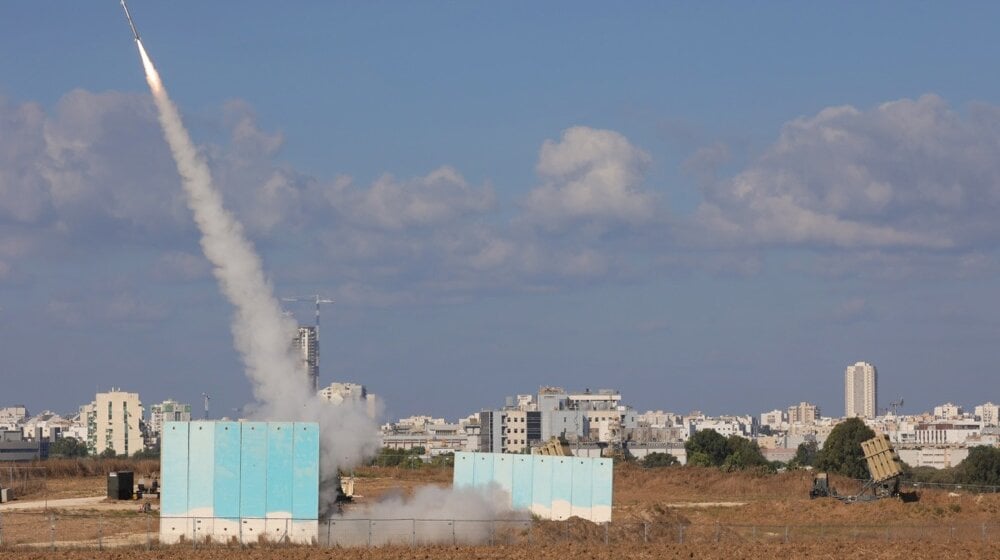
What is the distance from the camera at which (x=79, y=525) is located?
55.5 m

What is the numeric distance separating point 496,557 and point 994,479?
93173 millimetres

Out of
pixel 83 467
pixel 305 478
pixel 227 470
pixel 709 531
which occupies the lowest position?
pixel 709 531

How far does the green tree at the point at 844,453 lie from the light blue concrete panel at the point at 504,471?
229 feet

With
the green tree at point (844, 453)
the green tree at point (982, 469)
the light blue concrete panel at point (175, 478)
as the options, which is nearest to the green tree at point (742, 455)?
the green tree at point (844, 453)

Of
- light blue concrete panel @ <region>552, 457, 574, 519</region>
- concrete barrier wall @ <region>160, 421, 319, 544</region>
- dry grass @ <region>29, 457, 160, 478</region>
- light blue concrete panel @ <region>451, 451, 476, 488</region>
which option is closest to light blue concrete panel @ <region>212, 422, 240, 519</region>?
concrete barrier wall @ <region>160, 421, 319, 544</region>

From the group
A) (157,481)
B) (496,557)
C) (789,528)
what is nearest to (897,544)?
(789,528)

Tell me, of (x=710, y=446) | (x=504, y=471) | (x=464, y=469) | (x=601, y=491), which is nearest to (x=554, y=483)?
(x=601, y=491)

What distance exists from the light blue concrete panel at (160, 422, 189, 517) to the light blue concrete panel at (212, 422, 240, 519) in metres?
0.95

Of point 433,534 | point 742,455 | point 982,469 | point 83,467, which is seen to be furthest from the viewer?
point 742,455

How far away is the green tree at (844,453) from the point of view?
12188 centimetres

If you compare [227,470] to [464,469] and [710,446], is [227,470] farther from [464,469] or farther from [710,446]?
[710,446]

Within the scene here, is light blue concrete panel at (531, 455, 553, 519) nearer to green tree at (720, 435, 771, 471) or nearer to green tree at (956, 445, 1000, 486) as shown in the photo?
green tree at (720, 435, 771, 471)

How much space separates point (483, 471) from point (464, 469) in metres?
1.13

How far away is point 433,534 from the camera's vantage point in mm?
49531
